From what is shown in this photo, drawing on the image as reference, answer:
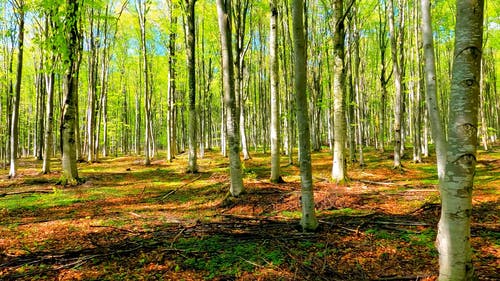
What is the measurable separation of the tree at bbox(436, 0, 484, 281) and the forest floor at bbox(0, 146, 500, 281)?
32.7 inches

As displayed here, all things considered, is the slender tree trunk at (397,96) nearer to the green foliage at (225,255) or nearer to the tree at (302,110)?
the tree at (302,110)

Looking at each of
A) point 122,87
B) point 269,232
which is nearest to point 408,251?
point 269,232

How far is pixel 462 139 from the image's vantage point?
8.71ft

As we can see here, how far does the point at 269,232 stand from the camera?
5.22m

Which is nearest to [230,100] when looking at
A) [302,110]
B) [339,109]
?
[302,110]

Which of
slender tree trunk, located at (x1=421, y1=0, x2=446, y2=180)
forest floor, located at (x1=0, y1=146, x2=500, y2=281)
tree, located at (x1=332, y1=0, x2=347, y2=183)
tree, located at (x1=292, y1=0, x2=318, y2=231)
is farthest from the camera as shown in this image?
tree, located at (x1=332, y1=0, x2=347, y2=183)

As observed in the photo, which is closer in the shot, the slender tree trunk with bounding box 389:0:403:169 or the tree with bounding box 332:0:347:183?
the tree with bounding box 332:0:347:183

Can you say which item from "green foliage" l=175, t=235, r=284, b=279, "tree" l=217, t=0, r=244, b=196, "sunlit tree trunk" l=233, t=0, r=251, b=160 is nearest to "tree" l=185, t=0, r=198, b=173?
"sunlit tree trunk" l=233, t=0, r=251, b=160

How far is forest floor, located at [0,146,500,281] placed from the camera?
12.7ft

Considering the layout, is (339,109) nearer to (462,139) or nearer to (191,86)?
(191,86)

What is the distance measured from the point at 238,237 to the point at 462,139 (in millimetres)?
3633

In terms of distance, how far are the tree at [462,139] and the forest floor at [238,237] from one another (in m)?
0.83

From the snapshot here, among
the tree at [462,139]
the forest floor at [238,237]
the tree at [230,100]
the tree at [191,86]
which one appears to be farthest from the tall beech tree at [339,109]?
the tree at [462,139]

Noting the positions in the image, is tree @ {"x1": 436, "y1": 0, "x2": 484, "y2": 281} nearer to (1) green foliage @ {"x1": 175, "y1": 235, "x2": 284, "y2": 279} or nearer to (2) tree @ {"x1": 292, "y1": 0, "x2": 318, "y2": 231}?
(1) green foliage @ {"x1": 175, "y1": 235, "x2": 284, "y2": 279}
